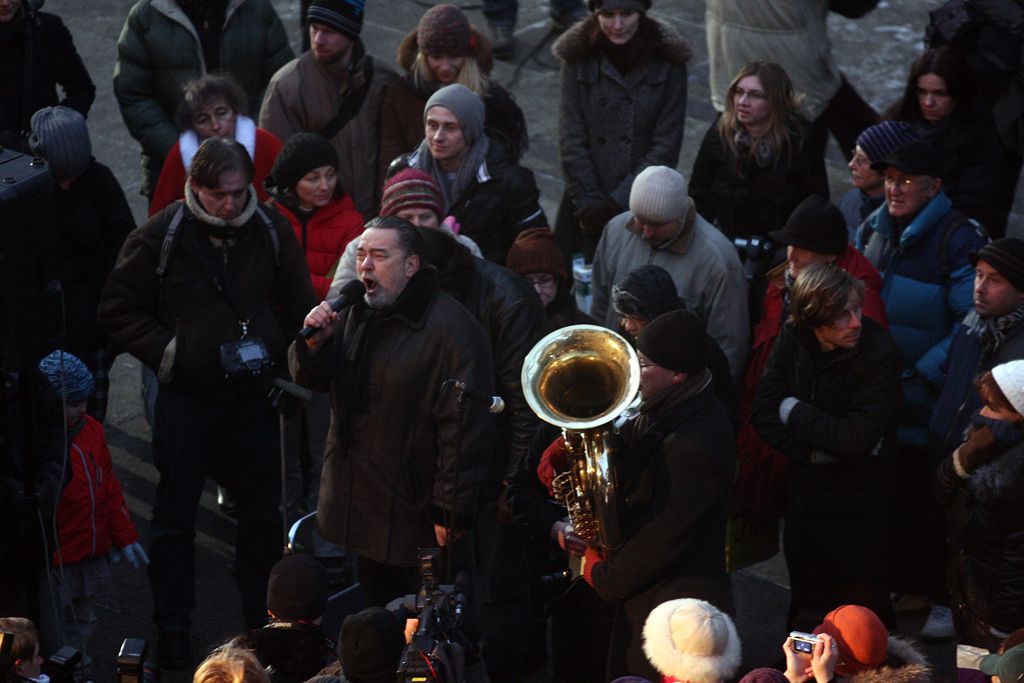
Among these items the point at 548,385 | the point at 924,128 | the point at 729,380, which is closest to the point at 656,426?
the point at 548,385

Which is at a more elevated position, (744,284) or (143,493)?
(744,284)

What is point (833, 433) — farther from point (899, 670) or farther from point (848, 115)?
point (848, 115)

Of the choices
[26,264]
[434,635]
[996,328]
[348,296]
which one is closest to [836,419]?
[996,328]

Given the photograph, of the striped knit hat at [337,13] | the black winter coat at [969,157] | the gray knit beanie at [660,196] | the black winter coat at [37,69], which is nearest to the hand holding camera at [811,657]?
the gray knit beanie at [660,196]

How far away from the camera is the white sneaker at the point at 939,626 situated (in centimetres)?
689

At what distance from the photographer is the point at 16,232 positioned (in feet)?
17.5

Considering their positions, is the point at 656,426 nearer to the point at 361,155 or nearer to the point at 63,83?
the point at 361,155

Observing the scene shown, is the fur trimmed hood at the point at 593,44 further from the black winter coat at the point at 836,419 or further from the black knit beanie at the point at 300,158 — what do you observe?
the black winter coat at the point at 836,419

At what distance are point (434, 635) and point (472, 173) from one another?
3.00 metres

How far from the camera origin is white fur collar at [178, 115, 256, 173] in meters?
7.71

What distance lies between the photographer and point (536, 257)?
6852 millimetres

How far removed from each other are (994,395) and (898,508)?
1.39 metres

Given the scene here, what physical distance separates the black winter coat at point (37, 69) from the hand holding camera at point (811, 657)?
5.11 metres

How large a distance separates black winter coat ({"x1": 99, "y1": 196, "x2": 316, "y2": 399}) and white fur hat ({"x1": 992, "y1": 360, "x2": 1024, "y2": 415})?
9.55 feet
